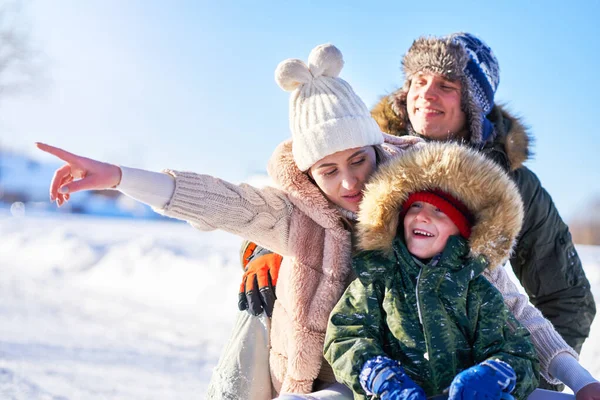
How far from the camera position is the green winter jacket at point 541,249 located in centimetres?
256

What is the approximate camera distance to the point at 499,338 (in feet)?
5.21

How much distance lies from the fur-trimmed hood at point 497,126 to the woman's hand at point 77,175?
149 cm

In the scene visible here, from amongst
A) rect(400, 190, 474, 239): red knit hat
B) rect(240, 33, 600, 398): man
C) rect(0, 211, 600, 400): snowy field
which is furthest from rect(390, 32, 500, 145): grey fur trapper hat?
rect(0, 211, 600, 400): snowy field

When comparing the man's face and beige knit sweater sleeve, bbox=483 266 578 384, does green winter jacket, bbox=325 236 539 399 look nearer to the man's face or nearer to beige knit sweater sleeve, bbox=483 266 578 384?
beige knit sweater sleeve, bbox=483 266 578 384

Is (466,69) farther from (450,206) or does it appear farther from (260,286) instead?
(260,286)

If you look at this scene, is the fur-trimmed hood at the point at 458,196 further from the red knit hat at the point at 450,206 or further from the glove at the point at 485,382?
the glove at the point at 485,382

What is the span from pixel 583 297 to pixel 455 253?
140 cm

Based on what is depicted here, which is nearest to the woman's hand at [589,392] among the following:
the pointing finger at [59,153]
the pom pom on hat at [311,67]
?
the pom pom on hat at [311,67]

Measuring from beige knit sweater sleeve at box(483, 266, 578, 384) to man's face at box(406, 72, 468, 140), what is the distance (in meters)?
0.86

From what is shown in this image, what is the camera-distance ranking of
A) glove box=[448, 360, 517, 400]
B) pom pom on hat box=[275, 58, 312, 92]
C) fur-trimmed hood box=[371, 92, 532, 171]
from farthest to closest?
fur-trimmed hood box=[371, 92, 532, 171] → pom pom on hat box=[275, 58, 312, 92] → glove box=[448, 360, 517, 400]

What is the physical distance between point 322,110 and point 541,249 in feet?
4.50

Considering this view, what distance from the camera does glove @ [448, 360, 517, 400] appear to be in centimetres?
141

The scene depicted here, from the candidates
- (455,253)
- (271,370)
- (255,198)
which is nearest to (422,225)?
(455,253)

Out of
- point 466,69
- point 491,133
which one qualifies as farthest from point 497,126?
point 466,69
